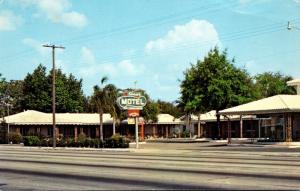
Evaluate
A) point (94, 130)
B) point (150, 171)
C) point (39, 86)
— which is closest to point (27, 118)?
point (94, 130)

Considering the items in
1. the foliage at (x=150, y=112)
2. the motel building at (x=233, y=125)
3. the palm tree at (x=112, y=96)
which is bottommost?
the motel building at (x=233, y=125)

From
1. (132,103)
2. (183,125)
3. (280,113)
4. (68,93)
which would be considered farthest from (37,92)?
(280,113)

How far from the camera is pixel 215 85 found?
6056 centimetres

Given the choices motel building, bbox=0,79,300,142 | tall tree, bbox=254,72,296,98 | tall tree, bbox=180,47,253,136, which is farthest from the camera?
tall tree, bbox=254,72,296,98

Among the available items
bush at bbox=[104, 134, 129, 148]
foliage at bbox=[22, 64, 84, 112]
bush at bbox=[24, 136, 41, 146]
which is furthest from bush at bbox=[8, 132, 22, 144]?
foliage at bbox=[22, 64, 84, 112]

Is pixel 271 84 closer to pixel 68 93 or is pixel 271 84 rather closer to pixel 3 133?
pixel 68 93

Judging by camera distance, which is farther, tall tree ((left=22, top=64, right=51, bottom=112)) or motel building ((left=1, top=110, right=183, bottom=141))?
tall tree ((left=22, top=64, right=51, bottom=112))

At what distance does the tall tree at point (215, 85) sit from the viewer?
199 feet

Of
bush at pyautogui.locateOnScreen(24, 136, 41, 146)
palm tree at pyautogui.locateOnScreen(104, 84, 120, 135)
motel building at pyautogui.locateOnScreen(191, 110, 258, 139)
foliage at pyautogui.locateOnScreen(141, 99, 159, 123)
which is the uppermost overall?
palm tree at pyautogui.locateOnScreen(104, 84, 120, 135)

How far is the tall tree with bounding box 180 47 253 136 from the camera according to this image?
199ft

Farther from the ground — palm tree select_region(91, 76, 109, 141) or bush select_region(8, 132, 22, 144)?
palm tree select_region(91, 76, 109, 141)

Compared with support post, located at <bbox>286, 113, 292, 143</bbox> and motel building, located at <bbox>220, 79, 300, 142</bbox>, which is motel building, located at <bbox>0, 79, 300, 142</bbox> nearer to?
motel building, located at <bbox>220, 79, 300, 142</bbox>

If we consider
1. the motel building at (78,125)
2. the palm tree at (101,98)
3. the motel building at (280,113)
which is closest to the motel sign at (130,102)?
the motel building at (280,113)

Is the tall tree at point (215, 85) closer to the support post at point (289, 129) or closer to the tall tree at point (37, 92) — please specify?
the support post at point (289, 129)
